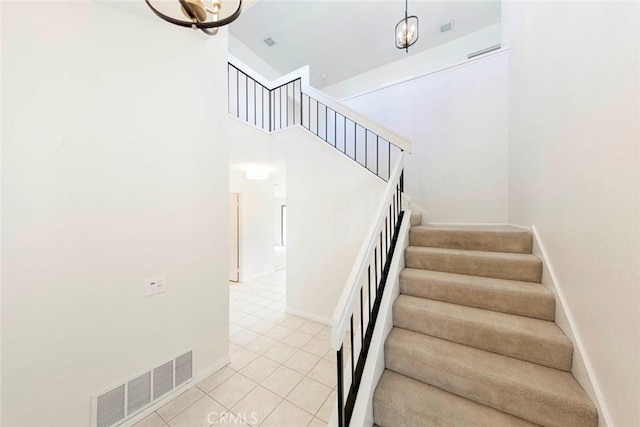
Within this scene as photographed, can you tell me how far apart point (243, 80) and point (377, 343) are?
209 inches

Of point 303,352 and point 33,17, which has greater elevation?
point 33,17

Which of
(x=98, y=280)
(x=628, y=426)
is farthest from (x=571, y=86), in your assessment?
(x=98, y=280)

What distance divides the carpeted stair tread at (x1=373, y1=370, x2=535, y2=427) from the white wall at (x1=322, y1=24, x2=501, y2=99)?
4.46 m

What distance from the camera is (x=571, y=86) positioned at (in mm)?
1470

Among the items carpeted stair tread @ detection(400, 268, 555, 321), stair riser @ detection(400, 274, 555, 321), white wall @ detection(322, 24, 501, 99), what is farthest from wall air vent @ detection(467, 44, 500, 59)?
stair riser @ detection(400, 274, 555, 321)

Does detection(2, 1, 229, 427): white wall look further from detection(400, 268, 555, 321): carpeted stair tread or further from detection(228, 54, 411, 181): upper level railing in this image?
detection(400, 268, 555, 321): carpeted stair tread

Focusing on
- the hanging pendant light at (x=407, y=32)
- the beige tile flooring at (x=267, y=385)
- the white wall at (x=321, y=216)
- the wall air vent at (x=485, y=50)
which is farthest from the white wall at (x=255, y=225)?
Answer: the wall air vent at (x=485, y=50)

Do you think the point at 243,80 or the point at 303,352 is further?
the point at 243,80

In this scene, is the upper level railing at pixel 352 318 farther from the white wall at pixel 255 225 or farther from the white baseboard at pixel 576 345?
the white wall at pixel 255 225

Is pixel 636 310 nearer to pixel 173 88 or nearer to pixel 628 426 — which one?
pixel 628 426

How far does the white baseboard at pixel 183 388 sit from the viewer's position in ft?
5.45

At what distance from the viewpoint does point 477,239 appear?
7.38 ft

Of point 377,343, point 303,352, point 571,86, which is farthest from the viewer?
point 303,352

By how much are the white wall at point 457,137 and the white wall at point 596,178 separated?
121 cm
